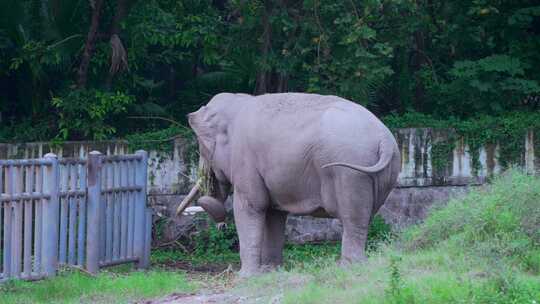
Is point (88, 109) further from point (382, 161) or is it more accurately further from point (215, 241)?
point (382, 161)

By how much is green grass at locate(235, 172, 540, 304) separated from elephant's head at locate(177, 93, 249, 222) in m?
1.97

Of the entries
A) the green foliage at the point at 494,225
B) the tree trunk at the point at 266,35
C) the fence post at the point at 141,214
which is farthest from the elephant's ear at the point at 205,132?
the tree trunk at the point at 266,35

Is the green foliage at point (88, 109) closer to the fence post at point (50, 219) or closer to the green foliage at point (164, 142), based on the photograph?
the green foliage at point (164, 142)

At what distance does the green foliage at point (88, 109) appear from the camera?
15133 millimetres

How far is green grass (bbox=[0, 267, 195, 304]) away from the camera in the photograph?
995 cm

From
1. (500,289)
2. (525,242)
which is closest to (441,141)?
(525,242)

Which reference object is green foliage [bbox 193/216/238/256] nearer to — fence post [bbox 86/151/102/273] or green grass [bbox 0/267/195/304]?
fence post [bbox 86/151/102/273]

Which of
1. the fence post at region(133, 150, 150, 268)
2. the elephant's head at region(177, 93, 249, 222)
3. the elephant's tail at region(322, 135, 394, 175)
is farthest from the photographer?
the fence post at region(133, 150, 150, 268)

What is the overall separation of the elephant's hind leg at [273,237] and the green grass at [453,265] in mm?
1492

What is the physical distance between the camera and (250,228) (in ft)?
36.9

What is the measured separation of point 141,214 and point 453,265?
5.12 m

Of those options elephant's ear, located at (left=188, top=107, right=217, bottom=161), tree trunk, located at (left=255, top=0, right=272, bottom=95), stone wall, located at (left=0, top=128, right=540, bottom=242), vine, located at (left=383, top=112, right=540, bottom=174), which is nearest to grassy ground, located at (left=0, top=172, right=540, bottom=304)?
elephant's ear, located at (left=188, top=107, right=217, bottom=161)

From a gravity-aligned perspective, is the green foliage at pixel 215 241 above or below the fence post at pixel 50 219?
below

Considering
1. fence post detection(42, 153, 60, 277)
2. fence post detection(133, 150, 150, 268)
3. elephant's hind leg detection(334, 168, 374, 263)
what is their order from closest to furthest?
elephant's hind leg detection(334, 168, 374, 263) < fence post detection(42, 153, 60, 277) < fence post detection(133, 150, 150, 268)
